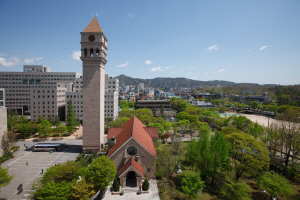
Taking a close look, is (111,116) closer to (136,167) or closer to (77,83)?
(77,83)

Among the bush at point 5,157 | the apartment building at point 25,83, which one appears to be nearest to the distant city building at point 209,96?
the apartment building at point 25,83

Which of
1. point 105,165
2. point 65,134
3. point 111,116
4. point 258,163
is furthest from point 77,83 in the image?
point 258,163

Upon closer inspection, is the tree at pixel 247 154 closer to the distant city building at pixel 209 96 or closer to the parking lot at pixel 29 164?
the parking lot at pixel 29 164

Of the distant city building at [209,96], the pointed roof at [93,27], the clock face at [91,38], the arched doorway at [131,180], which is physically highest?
the pointed roof at [93,27]

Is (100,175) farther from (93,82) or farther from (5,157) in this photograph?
(5,157)

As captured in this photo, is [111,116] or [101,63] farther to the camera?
[111,116]

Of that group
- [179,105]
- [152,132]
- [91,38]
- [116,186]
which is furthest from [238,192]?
[179,105]
